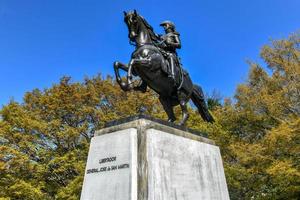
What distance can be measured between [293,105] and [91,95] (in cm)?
1208

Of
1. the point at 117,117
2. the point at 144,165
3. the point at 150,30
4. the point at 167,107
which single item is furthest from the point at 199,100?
the point at 117,117

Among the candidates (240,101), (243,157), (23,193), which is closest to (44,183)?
(23,193)

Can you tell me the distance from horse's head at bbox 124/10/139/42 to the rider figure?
935 mm

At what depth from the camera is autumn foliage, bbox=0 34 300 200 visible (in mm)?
19031

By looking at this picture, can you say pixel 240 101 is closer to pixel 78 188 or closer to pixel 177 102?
pixel 78 188

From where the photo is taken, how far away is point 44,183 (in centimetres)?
2039

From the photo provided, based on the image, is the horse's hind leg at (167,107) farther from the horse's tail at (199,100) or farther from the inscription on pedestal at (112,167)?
the inscription on pedestal at (112,167)

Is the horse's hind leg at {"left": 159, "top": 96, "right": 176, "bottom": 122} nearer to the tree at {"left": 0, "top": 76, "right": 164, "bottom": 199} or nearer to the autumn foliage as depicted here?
the autumn foliage

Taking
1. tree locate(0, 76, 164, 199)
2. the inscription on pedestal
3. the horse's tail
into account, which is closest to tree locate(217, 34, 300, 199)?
tree locate(0, 76, 164, 199)

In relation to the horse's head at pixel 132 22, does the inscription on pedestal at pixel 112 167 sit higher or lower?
lower

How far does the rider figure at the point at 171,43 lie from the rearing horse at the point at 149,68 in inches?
8.3

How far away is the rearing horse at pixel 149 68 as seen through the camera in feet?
24.4

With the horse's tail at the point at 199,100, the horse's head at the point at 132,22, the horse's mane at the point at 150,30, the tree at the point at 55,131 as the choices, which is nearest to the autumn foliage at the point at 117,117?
the tree at the point at 55,131

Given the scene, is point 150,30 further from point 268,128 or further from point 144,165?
point 268,128
